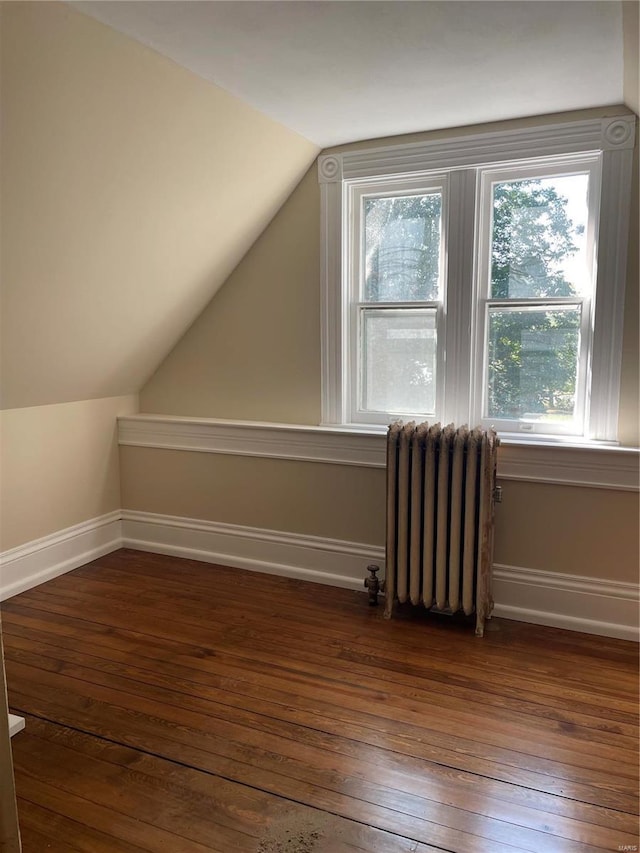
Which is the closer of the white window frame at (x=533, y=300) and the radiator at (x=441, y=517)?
the radiator at (x=441, y=517)

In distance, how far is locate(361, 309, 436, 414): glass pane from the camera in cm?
338

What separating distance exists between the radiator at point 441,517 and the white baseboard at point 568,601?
6.4 inches

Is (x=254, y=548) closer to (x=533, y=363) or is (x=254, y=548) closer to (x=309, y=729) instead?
(x=309, y=729)

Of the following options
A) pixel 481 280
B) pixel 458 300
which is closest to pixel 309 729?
pixel 458 300

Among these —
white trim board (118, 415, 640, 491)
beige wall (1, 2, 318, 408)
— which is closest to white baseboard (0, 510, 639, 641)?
white trim board (118, 415, 640, 491)

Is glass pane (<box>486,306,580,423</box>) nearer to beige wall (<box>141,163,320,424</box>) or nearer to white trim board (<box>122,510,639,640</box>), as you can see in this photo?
white trim board (<box>122,510,639,640</box>)

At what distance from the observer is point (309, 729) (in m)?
2.18

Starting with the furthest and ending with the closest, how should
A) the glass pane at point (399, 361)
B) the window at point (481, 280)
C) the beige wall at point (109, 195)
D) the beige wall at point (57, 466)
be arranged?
1. the glass pane at point (399, 361)
2. the beige wall at point (57, 466)
3. the window at point (481, 280)
4. the beige wall at point (109, 195)

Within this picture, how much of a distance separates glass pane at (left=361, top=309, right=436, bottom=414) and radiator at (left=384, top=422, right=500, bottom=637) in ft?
1.57

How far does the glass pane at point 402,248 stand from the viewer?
130 inches

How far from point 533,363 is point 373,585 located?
1367 millimetres

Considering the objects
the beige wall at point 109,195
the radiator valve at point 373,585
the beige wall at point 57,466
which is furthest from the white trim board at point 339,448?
the radiator valve at point 373,585

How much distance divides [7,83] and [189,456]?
7.41ft

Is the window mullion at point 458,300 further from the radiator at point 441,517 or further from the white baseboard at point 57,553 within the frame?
the white baseboard at point 57,553
